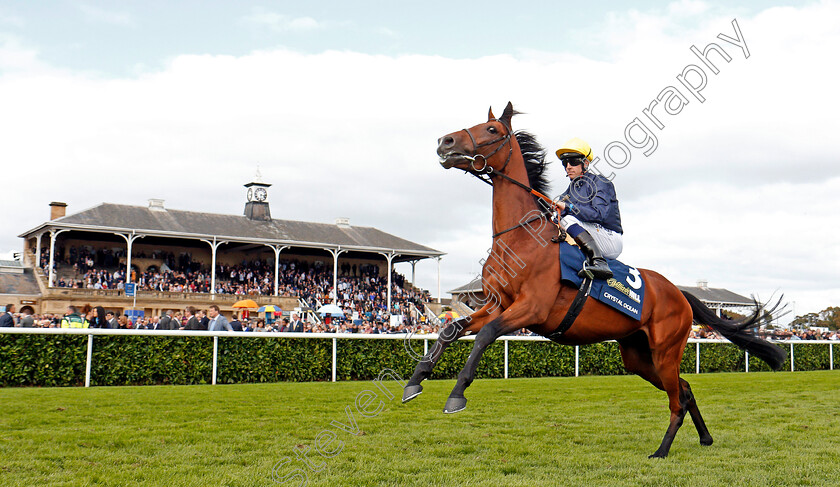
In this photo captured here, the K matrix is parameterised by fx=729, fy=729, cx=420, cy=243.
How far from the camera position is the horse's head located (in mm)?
4617

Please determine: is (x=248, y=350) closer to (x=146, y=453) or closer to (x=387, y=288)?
(x=146, y=453)

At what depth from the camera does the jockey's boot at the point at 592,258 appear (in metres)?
4.93

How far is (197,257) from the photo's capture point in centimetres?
3447

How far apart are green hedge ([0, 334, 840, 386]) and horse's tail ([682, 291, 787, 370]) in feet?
9.09

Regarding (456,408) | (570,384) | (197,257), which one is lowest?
(570,384)

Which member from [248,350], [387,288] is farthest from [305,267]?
[248,350]

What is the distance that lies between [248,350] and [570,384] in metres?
5.47

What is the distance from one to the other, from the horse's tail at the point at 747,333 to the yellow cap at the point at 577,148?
68.9 inches

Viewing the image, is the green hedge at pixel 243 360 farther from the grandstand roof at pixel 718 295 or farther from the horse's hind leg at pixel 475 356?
the grandstand roof at pixel 718 295

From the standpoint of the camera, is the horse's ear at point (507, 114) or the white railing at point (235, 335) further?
the white railing at point (235, 335)

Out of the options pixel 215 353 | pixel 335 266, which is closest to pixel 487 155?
pixel 215 353

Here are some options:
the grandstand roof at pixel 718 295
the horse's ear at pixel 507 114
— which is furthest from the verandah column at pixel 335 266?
the horse's ear at pixel 507 114

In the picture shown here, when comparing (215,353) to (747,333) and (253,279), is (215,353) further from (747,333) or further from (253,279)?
(253,279)

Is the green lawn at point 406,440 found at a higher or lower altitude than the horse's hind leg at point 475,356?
lower
